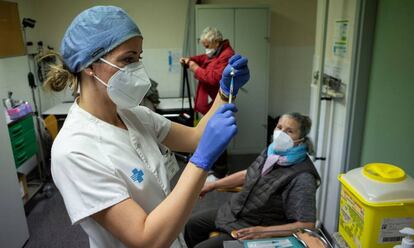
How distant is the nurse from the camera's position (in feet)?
2.66

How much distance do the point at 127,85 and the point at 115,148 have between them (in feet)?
0.66

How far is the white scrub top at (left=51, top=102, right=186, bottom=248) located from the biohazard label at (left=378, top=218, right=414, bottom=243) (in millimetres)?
689

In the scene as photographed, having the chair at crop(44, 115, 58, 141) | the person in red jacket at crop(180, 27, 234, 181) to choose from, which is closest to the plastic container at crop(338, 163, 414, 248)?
the person in red jacket at crop(180, 27, 234, 181)

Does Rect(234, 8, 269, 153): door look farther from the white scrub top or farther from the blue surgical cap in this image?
the blue surgical cap

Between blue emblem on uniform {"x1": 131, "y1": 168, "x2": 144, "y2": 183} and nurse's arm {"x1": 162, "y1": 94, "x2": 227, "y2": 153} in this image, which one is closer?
blue emblem on uniform {"x1": 131, "y1": 168, "x2": 144, "y2": 183}

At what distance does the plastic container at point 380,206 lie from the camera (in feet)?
3.12

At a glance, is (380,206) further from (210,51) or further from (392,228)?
(210,51)

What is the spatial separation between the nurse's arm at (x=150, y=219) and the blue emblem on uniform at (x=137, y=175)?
125 millimetres

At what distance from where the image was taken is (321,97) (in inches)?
85.8

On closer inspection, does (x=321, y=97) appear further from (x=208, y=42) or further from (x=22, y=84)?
(x=22, y=84)

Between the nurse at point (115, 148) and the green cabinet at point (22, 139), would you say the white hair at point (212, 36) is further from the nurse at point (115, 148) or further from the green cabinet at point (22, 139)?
the nurse at point (115, 148)

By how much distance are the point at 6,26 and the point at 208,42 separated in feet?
6.52

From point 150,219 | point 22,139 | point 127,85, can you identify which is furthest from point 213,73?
point 150,219

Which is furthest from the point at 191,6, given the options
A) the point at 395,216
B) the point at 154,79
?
the point at 395,216
